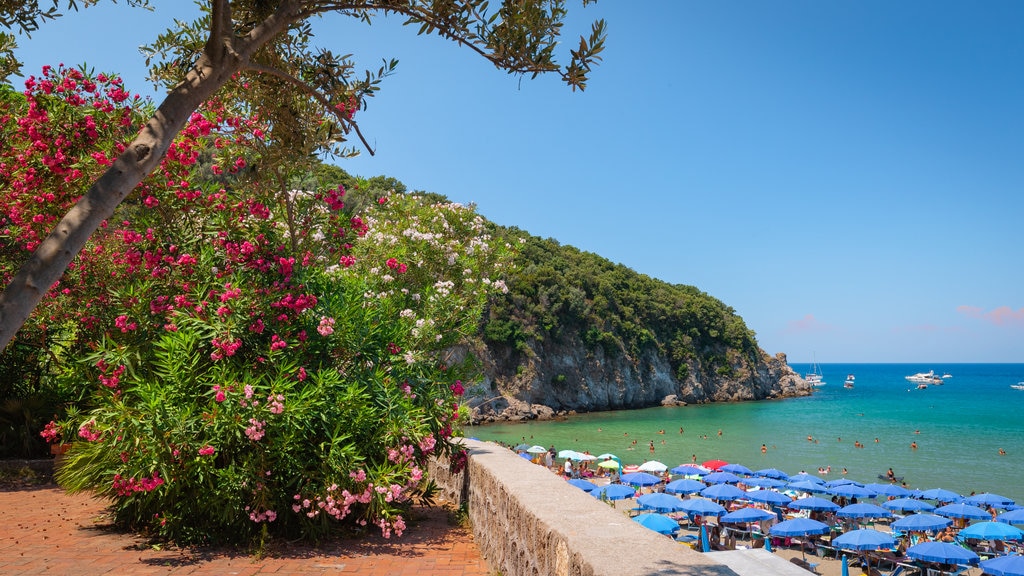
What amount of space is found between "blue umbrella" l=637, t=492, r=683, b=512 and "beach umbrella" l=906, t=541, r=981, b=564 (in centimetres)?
592

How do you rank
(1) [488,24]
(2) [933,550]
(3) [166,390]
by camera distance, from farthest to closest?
1. (2) [933,550]
2. (3) [166,390]
3. (1) [488,24]

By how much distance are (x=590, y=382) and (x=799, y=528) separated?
45.6m

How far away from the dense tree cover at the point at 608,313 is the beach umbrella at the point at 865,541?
33.8 meters

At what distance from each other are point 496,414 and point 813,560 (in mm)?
36488

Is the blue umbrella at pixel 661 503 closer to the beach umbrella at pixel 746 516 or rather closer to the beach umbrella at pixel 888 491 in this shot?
the beach umbrella at pixel 746 516

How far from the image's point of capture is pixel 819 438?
161ft

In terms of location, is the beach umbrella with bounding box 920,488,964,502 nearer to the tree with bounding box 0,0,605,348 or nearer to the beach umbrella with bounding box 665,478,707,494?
the beach umbrella with bounding box 665,478,707,494

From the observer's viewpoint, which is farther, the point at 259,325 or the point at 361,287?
the point at 361,287

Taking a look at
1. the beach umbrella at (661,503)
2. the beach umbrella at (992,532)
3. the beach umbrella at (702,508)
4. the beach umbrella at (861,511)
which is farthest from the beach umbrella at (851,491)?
the beach umbrella at (661,503)

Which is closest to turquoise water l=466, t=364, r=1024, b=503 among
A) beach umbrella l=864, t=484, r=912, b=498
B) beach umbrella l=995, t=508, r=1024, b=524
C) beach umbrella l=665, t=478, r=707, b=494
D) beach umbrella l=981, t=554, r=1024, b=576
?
beach umbrella l=864, t=484, r=912, b=498

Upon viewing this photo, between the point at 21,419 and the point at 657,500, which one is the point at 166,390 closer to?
the point at 21,419

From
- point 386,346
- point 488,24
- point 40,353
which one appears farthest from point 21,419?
point 488,24

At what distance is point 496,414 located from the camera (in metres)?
53.2

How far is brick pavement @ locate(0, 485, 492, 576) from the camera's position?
4.95m
